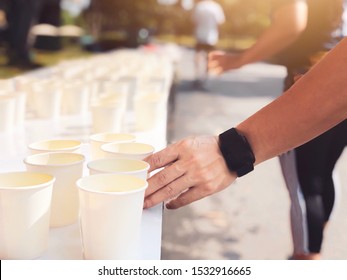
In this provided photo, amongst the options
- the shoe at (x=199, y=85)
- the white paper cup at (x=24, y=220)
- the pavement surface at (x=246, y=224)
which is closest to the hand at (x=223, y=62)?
the pavement surface at (x=246, y=224)

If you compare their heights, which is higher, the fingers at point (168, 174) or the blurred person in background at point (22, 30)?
the blurred person in background at point (22, 30)

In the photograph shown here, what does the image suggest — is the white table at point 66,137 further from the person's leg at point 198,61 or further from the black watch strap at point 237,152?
the person's leg at point 198,61

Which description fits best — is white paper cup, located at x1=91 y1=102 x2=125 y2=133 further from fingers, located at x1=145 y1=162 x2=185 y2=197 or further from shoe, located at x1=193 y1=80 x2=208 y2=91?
shoe, located at x1=193 y1=80 x2=208 y2=91

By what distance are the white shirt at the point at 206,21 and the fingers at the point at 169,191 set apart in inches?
376

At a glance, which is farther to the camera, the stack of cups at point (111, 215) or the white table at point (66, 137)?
the white table at point (66, 137)

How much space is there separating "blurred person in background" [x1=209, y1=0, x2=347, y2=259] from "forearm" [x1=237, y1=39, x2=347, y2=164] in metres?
0.93

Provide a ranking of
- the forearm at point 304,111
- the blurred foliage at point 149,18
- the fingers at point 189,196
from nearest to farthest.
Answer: the forearm at point 304,111
the fingers at point 189,196
the blurred foliage at point 149,18

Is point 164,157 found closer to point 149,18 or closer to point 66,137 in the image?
point 66,137

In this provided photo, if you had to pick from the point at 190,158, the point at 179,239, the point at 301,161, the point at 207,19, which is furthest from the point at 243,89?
the point at 190,158

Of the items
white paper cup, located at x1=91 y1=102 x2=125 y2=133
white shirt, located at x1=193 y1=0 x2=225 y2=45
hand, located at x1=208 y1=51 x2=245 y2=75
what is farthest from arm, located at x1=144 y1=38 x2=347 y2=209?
white shirt, located at x1=193 y1=0 x2=225 y2=45

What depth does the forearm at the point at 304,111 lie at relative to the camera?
1318 millimetres

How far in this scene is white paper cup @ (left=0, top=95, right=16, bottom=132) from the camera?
2228 mm

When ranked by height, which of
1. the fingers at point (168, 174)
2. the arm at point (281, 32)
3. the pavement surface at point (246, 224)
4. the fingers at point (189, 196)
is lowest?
the pavement surface at point (246, 224)
